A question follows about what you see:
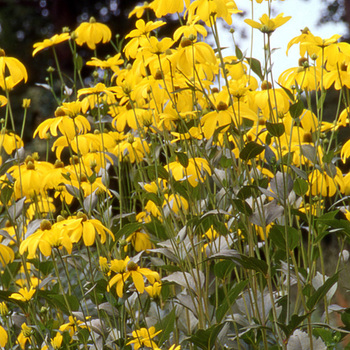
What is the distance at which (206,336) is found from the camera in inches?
52.1

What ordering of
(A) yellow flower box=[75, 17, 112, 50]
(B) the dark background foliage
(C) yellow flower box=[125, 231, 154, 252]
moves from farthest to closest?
(B) the dark background foliage, (A) yellow flower box=[75, 17, 112, 50], (C) yellow flower box=[125, 231, 154, 252]

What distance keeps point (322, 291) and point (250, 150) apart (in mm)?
345

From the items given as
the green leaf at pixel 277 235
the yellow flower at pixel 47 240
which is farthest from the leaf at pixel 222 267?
the yellow flower at pixel 47 240

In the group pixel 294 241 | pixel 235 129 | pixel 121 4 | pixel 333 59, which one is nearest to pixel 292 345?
pixel 294 241

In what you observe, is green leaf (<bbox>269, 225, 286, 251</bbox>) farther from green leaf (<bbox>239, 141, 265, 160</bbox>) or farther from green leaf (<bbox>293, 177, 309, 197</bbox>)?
green leaf (<bbox>239, 141, 265, 160</bbox>)

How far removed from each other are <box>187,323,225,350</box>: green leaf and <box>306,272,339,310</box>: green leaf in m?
0.21

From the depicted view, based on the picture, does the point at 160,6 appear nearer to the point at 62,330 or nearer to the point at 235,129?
the point at 235,129

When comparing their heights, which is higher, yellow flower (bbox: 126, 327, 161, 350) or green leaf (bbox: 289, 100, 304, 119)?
green leaf (bbox: 289, 100, 304, 119)

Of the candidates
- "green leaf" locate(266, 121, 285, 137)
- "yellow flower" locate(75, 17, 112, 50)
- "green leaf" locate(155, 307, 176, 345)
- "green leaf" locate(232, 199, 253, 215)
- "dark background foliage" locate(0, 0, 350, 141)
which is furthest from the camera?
"dark background foliage" locate(0, 0, 350, 141)

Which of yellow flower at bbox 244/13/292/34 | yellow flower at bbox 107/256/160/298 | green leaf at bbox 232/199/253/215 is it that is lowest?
yellow flower at bbox 107/256/160/298

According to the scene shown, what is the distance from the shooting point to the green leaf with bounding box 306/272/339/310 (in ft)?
4.24

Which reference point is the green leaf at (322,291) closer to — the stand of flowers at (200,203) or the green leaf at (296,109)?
the stand of flowers at (200,203)

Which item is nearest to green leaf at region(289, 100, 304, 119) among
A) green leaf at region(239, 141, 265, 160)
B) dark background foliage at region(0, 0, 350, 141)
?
green leaf at region(239, 141, 265, 160)

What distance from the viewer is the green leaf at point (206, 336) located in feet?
4.27
